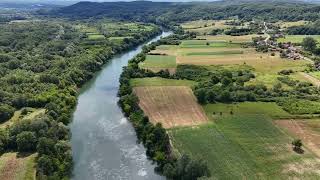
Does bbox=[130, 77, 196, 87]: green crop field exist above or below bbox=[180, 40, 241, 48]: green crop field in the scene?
above

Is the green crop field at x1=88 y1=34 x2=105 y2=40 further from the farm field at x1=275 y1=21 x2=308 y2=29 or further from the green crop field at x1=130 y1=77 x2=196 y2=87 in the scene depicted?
the farm field at x1=275 y1=21 x2=308 y2=29

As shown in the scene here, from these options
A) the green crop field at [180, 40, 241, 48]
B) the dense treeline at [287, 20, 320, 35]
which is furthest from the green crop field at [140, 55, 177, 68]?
the dense treeline at [287, 20, 320, 35]

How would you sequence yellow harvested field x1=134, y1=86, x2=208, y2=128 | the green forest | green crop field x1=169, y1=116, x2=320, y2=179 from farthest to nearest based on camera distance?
yellow harvested field x1=134, y1=86, x2=208, y2=128 → the green forest → green crop field x1=169, y1=116, x2=320, y2=179

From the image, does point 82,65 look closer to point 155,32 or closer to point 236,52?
point 236,52

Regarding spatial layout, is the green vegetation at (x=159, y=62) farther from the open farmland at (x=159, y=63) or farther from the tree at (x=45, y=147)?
the tree at (x=45, y=147)

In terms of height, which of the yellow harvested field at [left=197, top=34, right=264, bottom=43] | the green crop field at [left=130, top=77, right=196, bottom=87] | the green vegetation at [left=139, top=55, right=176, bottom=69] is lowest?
the yellow harvested field at [left=197, top=34, right=264, bottom=43]

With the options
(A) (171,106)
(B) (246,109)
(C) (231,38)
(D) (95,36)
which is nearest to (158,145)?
(A) (171,106)

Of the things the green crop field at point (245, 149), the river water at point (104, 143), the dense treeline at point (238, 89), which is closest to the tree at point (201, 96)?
the dense treeline at point (238, 89)

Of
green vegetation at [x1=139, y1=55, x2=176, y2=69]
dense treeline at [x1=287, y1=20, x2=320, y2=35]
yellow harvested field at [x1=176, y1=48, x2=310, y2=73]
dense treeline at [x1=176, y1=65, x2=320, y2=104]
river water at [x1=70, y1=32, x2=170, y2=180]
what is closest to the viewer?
river water at [x1=70, y1=32, x2=170, y2=180]
